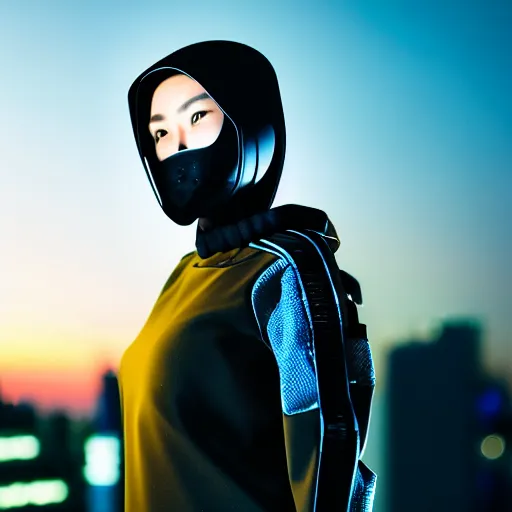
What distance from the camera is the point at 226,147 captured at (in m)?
1.20

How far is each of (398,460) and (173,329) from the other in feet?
6.49

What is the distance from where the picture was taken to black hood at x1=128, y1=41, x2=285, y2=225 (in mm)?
1198

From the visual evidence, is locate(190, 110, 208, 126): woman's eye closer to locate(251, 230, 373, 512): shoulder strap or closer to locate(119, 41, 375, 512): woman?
locate(119, 41, 375, 512): woman

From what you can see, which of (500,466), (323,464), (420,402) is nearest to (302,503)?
(323,464)

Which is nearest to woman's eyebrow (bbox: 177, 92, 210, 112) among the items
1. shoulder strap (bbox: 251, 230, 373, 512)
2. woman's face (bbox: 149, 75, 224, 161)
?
woman's face (bbox: 149, 75, 224, 161)

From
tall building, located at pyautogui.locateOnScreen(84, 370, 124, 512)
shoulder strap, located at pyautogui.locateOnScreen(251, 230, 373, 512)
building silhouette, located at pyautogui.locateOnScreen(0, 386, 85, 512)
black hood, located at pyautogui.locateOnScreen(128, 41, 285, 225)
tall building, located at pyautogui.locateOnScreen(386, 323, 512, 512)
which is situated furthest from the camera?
tall building, located at pyautogui.locateOnScreen(386, 323, 512, 512)

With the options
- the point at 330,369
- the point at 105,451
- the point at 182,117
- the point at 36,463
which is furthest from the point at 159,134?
the point at 36,463

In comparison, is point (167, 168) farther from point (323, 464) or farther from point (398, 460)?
point (398, 460)

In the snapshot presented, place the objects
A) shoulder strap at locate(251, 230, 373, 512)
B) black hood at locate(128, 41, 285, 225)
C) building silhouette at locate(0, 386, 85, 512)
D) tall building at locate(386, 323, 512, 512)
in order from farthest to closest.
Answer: tall building at locate(386, 323, 512, 512) < building silhouette at locate(0, 386, 85, 512) < black hood at locate(128, 41, 285, 225) < shoulder strap at locate(251, 230, 373, 512)

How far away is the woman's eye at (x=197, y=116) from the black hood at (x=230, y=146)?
0.04m

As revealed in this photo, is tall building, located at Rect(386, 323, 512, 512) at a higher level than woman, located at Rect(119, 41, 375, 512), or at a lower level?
lower

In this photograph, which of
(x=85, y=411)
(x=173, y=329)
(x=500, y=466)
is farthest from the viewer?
(x=500, y=466)

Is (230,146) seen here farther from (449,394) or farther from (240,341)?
(449,394)

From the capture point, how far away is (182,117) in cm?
125
